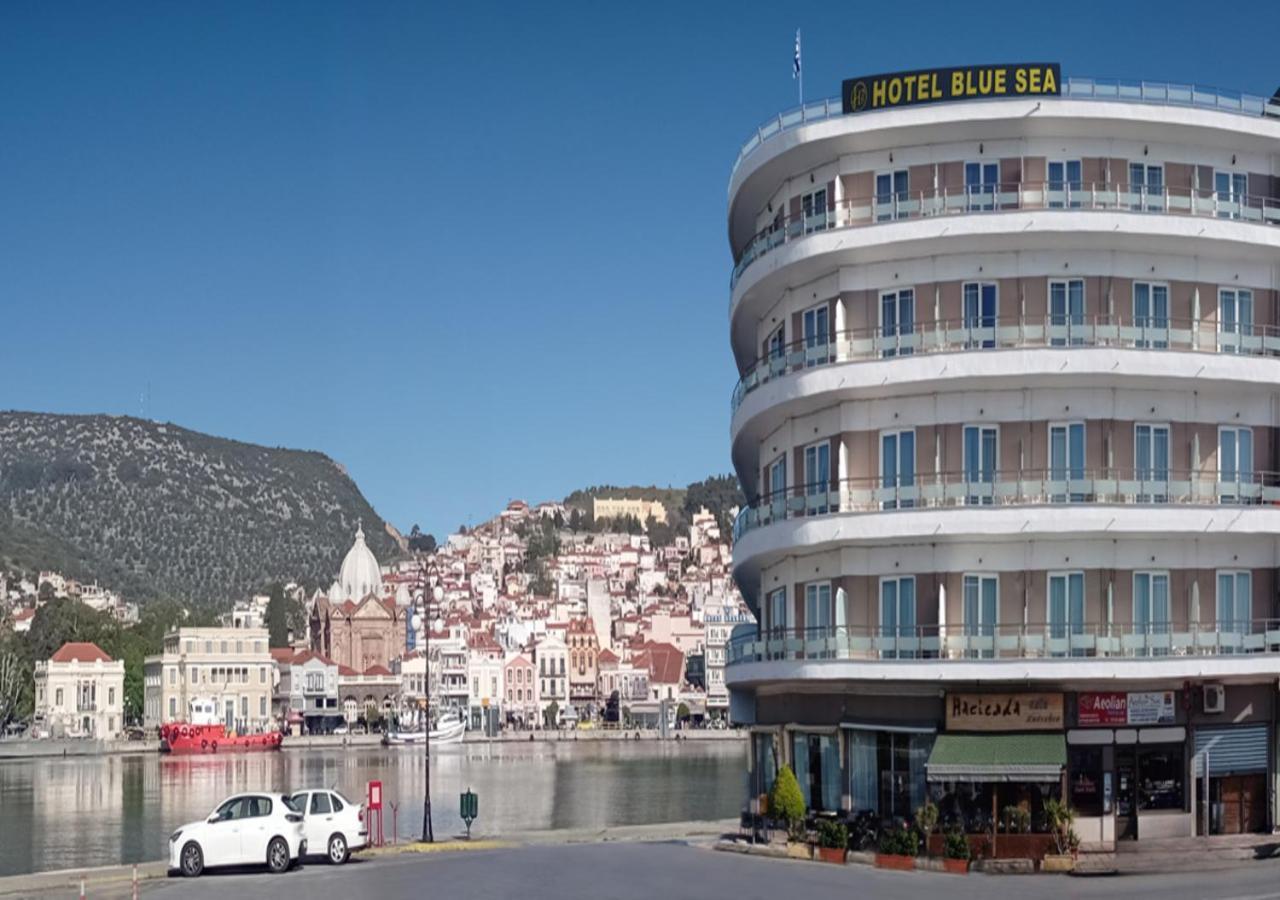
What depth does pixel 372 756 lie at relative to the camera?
18325 cm

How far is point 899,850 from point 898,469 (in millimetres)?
10305

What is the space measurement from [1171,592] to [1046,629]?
3832 millimetres

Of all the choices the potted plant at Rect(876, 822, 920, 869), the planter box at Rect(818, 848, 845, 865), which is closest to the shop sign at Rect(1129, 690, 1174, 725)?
the potted plant at Rect(876, 822, 920, 869)

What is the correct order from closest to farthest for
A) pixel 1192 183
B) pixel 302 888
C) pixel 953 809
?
pixel 302 888 < pixel 953 809 < pixel 1192 183

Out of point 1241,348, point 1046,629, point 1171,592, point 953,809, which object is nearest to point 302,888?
point 953,809

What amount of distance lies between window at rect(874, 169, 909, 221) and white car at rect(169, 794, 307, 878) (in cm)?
2250

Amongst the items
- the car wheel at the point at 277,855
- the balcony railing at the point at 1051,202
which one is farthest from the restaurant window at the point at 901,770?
the car wheel at the point at 277,855

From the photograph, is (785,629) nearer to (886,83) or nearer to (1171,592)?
(1171,592)

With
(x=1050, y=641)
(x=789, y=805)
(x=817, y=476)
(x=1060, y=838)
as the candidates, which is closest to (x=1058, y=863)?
(x=1060, y=838)

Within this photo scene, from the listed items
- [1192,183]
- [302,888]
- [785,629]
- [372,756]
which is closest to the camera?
[302,888]

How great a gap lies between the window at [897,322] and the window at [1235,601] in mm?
10408

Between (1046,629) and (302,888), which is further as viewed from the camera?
(1046,629)

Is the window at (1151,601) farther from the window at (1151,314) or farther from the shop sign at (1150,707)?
the window at (1151,314)

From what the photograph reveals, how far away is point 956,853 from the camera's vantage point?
4281 cm
